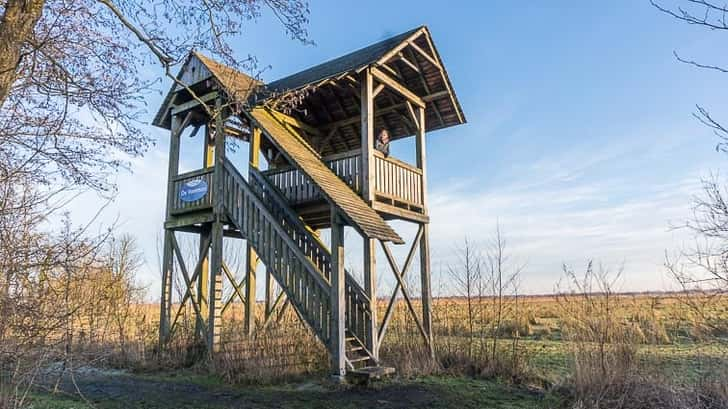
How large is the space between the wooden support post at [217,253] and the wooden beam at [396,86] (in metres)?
3.69

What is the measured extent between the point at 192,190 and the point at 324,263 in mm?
4224

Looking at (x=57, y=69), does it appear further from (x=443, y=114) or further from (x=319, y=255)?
(x=443, y=114)

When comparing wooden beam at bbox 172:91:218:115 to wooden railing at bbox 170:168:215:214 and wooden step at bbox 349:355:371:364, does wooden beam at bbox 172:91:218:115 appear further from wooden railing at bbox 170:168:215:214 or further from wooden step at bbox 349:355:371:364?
wooden step at bbox 349:355:371:364

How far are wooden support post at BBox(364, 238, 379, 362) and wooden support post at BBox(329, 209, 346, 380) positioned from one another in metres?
0.63

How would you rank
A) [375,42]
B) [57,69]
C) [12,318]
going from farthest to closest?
[375,42] < [57,69] < [12,318]

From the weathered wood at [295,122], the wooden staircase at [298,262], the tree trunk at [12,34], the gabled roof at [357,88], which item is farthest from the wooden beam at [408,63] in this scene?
the tree trunk at [12,34]

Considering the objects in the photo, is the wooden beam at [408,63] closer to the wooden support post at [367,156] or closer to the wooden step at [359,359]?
the wooden support post at [367,156]

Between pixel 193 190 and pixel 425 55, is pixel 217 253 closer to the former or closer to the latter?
pixel 193 190

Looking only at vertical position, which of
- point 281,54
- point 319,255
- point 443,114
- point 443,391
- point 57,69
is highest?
point 443,114

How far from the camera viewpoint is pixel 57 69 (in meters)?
6.64

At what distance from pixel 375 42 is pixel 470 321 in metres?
7.76

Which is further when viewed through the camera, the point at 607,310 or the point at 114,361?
the point at 114,361

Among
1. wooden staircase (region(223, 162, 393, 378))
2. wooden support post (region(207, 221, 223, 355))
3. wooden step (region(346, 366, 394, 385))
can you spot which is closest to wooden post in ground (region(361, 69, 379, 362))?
wooden staircase (region(223, 162, 393, 378))

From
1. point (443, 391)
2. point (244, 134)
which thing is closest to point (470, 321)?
point (443, 391)
